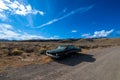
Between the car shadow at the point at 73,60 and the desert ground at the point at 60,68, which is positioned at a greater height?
the car shadow at the point at 73,60

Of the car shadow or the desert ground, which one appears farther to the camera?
the car shadow

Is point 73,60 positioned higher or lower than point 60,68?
higher

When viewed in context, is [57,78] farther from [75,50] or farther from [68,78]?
[75,50]

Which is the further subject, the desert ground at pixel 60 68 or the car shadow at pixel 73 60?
the car shadow at pixel 73 60

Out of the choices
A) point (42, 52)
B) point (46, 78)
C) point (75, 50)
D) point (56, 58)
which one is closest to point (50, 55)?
point (56, 58)

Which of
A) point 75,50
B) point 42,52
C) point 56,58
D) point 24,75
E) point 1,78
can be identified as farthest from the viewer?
point 42,52

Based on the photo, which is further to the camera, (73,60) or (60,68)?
(73,60)

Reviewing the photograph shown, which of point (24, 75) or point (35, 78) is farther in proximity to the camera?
point (24, 75)

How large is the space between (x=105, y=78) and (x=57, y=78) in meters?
2.95

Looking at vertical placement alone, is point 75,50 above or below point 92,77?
above

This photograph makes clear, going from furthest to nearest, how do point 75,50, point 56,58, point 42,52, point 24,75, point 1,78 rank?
point 42,52 → point 75,50 → point 56,58 → point 24,75 → point 1,78

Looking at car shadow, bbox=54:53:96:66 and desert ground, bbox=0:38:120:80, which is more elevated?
car shadow, bbox=54:53:96:66

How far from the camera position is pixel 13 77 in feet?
30.0

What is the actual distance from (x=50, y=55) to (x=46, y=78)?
299 inches
